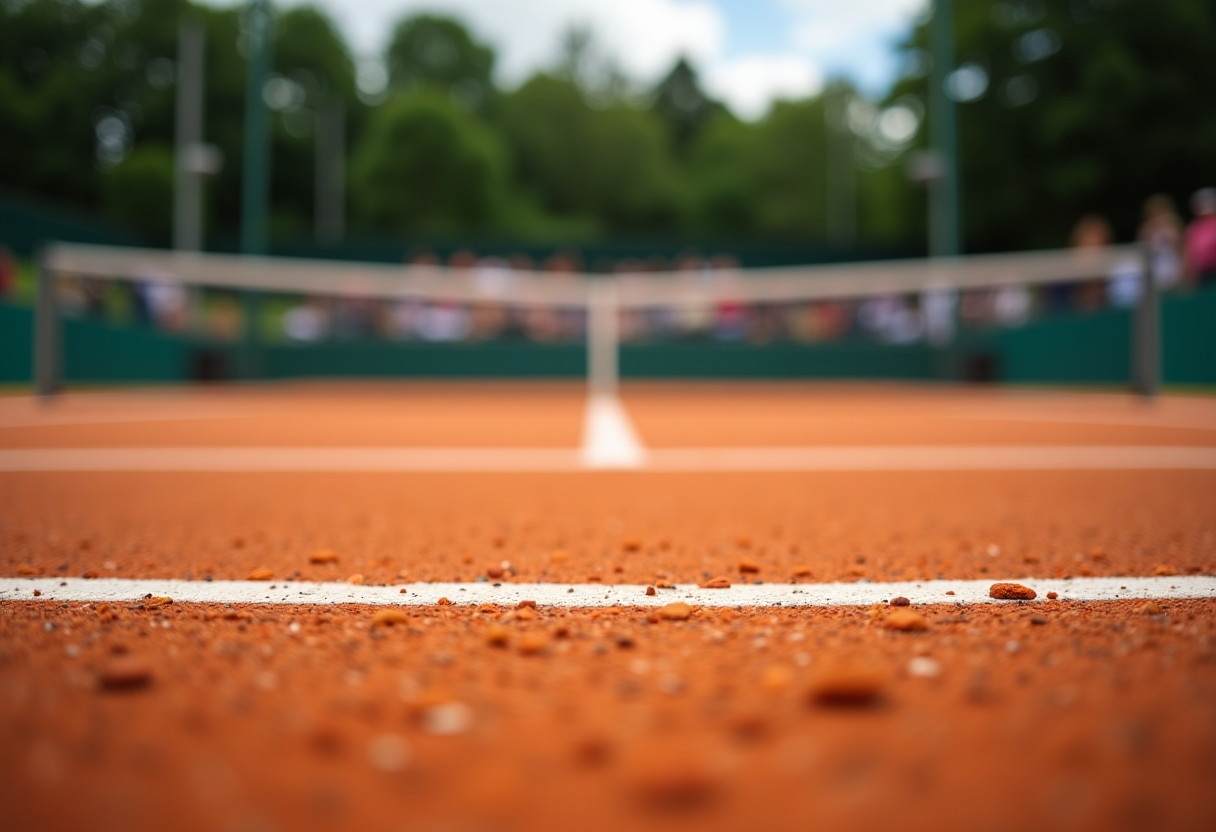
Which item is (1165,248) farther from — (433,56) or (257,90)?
(433,56)

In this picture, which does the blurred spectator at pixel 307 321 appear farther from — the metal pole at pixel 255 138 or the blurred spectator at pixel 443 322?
→ the blurred spectator at pixel 443 322


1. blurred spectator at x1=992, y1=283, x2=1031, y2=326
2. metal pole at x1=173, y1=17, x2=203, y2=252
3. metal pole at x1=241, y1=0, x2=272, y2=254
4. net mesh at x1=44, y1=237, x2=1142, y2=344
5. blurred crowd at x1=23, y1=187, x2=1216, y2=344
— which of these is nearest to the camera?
blurred spectator at x1=992, y1=283, x2=1031, y2=326

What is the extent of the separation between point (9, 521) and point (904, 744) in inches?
94.4

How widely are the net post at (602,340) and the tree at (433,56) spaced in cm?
4515

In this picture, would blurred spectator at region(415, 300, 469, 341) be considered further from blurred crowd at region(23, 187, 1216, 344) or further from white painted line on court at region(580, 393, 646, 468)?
white painted line on court at region(580, 393, 646, 468)

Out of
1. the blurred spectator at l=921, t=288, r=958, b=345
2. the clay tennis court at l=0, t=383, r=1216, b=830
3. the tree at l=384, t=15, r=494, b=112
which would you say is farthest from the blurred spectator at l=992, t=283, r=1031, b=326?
the tree at l=384, t=15, r=494, b=112

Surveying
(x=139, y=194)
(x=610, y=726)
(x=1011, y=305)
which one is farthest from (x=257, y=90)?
(x=139, y=194)

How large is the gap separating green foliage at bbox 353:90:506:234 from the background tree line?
0.12 meters

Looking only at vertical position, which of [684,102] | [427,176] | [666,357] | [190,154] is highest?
[684,102]

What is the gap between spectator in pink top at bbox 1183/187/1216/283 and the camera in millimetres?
9539

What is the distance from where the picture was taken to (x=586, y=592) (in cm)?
144

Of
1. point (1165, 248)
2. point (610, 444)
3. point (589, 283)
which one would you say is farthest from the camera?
point (589, 283)

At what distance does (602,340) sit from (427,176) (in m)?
34.6

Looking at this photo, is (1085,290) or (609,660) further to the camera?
(1085,290)
